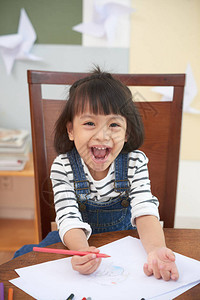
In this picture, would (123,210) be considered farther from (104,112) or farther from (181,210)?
(181,210)

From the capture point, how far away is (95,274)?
447 mm

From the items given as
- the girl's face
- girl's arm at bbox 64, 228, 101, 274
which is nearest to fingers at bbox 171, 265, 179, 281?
girl's arm at bbox 64, 228, 101, 274

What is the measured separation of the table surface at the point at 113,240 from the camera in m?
0.41

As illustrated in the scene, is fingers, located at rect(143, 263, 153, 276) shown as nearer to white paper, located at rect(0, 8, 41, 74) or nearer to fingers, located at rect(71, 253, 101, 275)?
fingers, located at rect(71, 253, 101, 275)

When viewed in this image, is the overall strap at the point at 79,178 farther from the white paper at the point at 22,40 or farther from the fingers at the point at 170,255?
the white paper at the point at 22,40

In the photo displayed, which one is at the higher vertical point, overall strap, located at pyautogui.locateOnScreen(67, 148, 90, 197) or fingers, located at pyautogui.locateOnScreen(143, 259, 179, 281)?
overall strap, located at pyautogui.locateOnScreen(67, 148, 90, 197)

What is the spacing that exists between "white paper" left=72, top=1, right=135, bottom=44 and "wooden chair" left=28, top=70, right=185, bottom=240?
2.12 feet

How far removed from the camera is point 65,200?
2.09 feet

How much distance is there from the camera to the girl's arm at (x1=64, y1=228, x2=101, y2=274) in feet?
1.44

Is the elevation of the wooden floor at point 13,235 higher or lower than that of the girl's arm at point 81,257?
lower

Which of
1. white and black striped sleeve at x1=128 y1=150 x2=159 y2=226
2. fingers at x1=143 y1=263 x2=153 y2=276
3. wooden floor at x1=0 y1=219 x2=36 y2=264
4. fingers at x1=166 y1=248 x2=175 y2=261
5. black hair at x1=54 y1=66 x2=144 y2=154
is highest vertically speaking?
black hair at x1=54 y1=66 x2=144 y2=154

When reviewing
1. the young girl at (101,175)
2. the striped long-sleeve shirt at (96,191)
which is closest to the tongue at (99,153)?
the young girl at (101,175)

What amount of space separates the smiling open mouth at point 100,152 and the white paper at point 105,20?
0.87 meters

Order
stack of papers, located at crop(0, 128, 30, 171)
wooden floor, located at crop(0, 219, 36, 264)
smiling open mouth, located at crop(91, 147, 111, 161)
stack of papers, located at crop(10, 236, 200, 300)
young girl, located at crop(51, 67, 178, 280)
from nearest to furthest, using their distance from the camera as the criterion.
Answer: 1. stack of papers, located at crop(10, 236, 200, 300)
2. young girl, located at crop(51, 67, 178, 280)
3. smiling open mouth, located at crop(91, 147, 111, 161)
4. stack of papers, located at crop(0, 128, 30, 171)
5. wooden floor, located at crop(0, 219, 36, 264)
